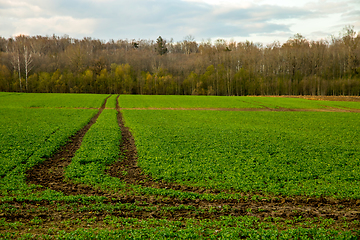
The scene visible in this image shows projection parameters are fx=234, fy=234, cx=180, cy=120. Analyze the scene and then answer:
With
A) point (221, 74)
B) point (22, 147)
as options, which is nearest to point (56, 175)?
point (22, 147)

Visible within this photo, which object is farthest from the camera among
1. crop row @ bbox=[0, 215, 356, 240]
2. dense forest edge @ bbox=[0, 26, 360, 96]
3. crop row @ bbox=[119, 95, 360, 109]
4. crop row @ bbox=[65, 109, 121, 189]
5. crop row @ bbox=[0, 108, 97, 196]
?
dense forest edge @ bbox=[0, 26, 360, 96]

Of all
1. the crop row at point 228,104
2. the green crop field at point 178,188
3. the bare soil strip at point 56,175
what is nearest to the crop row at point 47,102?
the crop row at point 228,104

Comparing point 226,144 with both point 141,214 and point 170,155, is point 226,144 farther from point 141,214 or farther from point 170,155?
point 141,214

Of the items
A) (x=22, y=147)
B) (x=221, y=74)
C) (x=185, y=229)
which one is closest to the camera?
(x=185, y=229)

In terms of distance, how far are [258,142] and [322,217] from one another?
453 inches

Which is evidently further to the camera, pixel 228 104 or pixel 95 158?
pixel 228 104

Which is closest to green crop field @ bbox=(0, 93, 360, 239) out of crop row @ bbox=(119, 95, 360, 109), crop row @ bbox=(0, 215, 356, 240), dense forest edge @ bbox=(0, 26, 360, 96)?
crop row @ bbox=(0, 215, 356, 240)

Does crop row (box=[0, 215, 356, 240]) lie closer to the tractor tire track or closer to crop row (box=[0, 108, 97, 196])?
the tractor tire track

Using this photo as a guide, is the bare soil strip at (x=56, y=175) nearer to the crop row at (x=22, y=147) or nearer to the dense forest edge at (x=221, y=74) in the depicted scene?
the crop row at (x=22, y=147)

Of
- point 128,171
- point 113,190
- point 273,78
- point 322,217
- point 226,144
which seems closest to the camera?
point 322,217

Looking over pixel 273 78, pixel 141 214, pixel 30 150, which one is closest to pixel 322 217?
pixel 141 214

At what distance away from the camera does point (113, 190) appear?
11898 mm

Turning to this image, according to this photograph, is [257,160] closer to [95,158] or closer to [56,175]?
[95,158]

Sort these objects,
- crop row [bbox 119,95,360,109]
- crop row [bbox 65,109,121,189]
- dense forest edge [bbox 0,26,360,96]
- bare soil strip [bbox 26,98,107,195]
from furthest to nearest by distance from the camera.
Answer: dense forest edge [bbox 0,26,360,96]
crop row [bbox 119,95,360,109]
crop row [bbox 65,109,121,189]
bare soil strip [bbox 26,98,107,195]
